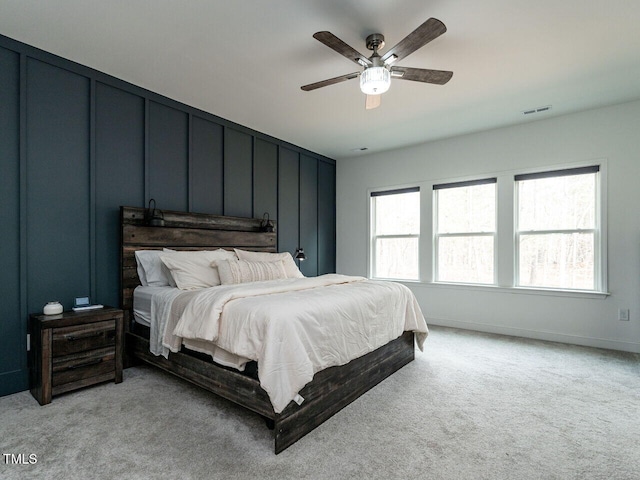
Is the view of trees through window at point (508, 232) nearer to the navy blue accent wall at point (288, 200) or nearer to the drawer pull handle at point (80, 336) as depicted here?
the navy blue accent wall at point (288, 200)

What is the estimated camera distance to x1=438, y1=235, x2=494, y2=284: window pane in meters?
4.66

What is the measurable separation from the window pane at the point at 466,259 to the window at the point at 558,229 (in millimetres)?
→ 376

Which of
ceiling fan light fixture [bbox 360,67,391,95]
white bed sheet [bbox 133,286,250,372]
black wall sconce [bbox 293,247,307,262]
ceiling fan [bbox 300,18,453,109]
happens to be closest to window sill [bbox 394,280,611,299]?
black wall sconce [bbox 293,247,307,262]

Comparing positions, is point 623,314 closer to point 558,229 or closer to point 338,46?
point 558,229

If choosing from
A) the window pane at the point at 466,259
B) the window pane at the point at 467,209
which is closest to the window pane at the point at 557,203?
the window pane at the point at 467,209

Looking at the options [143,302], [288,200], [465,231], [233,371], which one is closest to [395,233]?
[465,231]

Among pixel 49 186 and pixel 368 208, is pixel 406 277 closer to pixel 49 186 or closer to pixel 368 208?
pixel 368 208

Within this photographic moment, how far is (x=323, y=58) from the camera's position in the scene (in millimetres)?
2809

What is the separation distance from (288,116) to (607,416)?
399 centimetres

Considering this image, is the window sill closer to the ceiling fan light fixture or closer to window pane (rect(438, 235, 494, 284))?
window pane (rect(438, 235, 494, 284))

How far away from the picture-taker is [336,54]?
8.98 feet

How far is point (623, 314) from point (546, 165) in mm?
1887

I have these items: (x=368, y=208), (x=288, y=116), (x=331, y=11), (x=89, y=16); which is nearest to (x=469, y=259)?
(x=368, y=208)

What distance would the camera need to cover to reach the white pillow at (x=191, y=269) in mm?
3023
